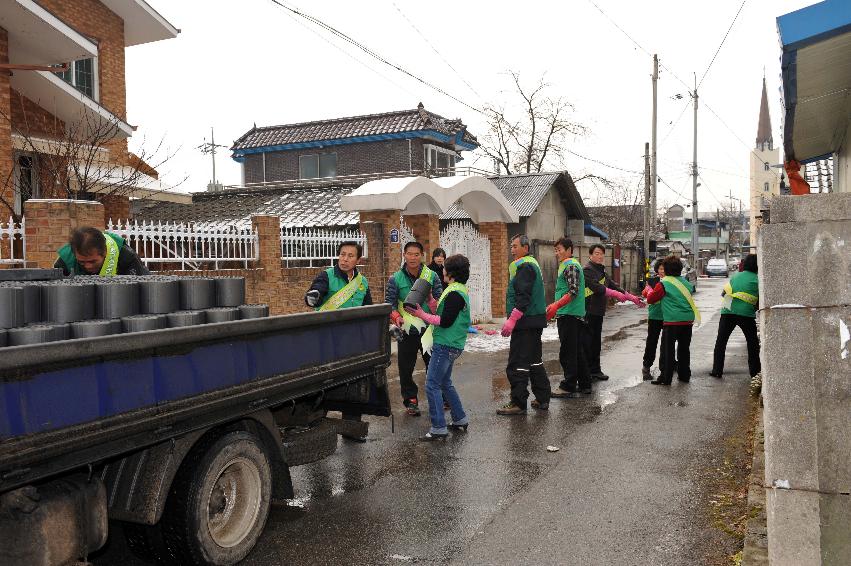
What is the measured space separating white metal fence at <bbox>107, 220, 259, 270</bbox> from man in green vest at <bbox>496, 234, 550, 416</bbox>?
485 cm

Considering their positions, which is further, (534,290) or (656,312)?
(656,312)

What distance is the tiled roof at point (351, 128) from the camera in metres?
30.3

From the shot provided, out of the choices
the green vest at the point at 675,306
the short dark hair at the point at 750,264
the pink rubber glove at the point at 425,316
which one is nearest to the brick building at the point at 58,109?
the pink rubber glove at the point at 425,316

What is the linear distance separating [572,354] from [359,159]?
23699 mm

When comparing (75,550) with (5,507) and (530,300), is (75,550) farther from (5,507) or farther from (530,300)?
(530,300)

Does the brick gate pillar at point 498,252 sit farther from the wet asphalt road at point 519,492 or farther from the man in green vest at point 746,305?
the wet asphalt road at point 519,492

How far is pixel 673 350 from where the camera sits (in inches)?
377

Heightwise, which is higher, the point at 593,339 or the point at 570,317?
the point at 570,317

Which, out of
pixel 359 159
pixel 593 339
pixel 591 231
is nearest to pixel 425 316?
pixel 593 339

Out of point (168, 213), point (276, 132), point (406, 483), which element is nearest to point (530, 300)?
point (406, 483)

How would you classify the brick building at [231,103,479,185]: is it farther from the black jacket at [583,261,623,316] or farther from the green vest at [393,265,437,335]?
the green vest at [393,265,437,335]

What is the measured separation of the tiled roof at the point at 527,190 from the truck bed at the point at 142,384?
1594cm

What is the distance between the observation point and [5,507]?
2.98 meters

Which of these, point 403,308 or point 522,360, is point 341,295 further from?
point 522,360
